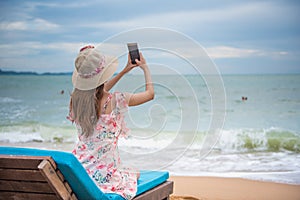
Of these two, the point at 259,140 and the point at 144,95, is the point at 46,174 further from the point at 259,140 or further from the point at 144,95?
the point at 259,140

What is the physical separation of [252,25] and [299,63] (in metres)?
1.60

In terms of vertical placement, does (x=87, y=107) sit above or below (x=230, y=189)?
above

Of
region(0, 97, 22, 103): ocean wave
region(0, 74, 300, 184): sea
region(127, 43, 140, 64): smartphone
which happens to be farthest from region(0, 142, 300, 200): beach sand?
region(0, 97, 22, 103): ocean wave

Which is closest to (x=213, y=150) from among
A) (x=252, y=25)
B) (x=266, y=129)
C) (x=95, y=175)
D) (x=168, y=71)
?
(x=266, y=129)

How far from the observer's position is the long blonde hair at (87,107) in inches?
117

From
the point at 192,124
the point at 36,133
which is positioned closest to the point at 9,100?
the point at 36,133

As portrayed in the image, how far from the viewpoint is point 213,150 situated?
Result: 809 centimetres

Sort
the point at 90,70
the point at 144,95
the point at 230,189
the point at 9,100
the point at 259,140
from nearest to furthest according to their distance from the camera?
1. the point at 90,70
2. the point at 144,95
3. the point at 230,189
4. the point at 259,140
5. the point at 9,100

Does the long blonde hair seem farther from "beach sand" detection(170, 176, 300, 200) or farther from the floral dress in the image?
"beach sand" detection(170, 176, 300, 200)

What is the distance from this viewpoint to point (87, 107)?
9.74 feet

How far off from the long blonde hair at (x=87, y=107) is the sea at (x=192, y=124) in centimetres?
104

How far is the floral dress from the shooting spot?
9.93ft

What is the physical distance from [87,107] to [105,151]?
0.87 ft

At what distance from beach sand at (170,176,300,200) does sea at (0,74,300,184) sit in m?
0.25
